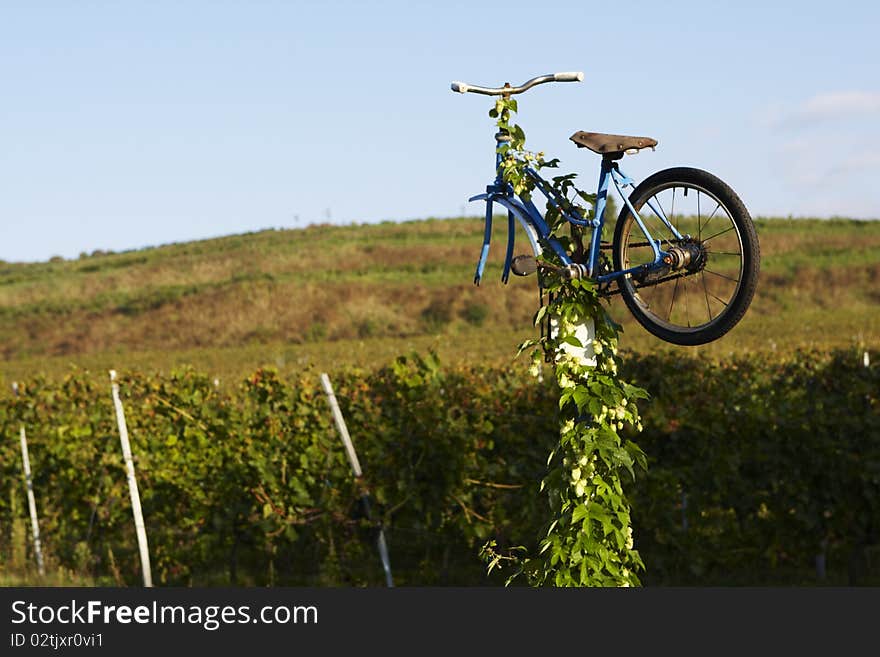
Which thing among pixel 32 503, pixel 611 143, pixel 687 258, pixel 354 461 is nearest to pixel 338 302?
pixel 32 503

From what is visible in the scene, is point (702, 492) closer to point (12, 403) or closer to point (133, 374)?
point (133, 374)

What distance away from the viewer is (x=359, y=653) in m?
4.38

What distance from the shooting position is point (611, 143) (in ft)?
13.4

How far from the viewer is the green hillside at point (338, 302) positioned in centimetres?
4097

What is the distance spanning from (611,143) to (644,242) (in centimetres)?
41

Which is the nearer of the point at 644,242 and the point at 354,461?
the point at 644,242

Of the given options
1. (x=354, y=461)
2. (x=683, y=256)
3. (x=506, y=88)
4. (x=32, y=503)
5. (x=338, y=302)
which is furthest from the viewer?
(x=338, y=302)

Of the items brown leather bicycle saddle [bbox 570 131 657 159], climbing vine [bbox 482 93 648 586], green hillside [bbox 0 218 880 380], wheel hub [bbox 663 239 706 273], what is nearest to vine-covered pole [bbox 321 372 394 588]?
climbing vine [bbox 482 93 648 586]

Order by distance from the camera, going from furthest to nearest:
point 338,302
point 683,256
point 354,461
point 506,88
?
1. point 338,302
2. point 354,461
3. point 506,88
4. point 683,256

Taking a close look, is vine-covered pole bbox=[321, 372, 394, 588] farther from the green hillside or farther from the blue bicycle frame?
the green hillside

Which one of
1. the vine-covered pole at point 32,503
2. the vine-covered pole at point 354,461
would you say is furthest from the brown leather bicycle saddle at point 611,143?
the vine-covered pole at point 32,503

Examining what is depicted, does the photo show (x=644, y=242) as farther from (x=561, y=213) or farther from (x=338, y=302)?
(x=338, y=302)

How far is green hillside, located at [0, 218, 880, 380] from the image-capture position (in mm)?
40969

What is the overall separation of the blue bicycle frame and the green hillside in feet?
96.7
